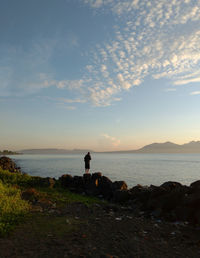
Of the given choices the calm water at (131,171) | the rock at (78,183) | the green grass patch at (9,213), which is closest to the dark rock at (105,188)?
the rock at (78,183)

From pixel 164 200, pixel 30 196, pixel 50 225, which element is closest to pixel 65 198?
pixel 30 196

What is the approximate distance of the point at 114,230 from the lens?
8.17m

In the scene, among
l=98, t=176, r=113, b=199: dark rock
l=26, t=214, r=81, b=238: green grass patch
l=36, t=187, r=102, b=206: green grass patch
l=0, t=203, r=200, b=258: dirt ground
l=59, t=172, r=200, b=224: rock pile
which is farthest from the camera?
l=98, t=176, r=113, b=199: dark rock

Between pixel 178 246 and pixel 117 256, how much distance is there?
2722mm

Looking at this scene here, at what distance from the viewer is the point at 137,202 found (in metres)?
13.8

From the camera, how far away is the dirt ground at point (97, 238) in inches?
237

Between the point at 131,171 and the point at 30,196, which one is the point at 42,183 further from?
the point at 131,171

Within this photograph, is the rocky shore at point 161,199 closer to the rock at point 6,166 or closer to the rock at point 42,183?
the rock at point 42,183

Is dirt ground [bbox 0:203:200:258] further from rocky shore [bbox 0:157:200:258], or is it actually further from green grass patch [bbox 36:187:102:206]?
green grass patch [bbox 36:187:102:206]

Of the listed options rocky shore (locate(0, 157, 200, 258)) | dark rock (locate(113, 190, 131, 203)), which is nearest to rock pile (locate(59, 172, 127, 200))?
dark rock (locate(113, 190, 131, 203))

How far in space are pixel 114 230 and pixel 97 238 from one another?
1.31 meters

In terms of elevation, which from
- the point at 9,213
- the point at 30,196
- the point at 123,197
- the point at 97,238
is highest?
the point at 9,213

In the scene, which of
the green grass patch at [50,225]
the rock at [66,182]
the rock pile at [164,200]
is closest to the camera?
the green grass patch at [50,225]

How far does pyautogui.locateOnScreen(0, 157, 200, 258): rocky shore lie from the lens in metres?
6.15
